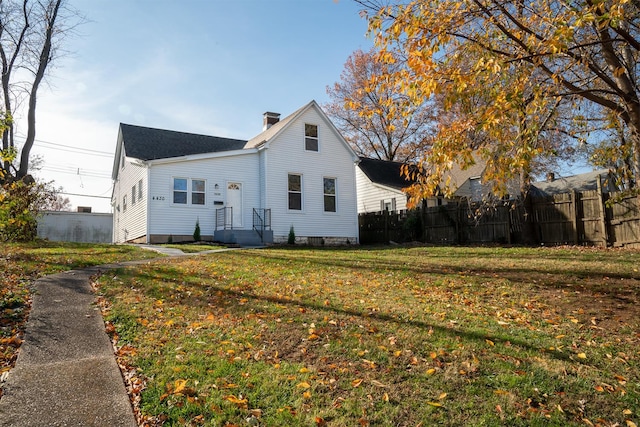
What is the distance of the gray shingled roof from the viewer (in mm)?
19644

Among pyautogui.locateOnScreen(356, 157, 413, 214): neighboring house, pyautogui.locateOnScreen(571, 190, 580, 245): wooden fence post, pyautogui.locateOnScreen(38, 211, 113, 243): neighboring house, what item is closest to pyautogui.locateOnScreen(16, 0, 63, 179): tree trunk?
pyautogui.locateOnScreen(38, 211, 113, 243): neighboring house

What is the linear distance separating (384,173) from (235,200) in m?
13.0

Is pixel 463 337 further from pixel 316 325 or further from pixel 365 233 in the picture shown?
pixel 365 233

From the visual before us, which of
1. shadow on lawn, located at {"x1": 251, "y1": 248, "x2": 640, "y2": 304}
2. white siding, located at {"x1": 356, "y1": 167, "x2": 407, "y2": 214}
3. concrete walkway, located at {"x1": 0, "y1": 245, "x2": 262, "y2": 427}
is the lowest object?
concrete walkway, located at {"x1": 0, "y1": 245, "x2": 262, "y2": 427}

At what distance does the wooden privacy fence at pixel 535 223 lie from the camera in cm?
1381

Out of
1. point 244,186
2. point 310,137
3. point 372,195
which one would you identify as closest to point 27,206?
point 244,186

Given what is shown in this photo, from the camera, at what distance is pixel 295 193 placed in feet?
66.8

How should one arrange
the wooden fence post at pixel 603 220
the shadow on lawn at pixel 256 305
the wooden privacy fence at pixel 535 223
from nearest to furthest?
the shadow on lawn at pixel 256 305
the wooden privacy fence at pixel 535 223
the wooden fence post at pixel 603 220

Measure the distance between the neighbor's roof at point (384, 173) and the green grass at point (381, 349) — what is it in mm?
20258

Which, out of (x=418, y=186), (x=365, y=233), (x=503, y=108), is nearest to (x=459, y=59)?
(x=503, y=108)

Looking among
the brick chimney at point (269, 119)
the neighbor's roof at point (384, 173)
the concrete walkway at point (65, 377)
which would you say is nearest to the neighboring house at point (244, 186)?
the brick chimney at point (269, 119)

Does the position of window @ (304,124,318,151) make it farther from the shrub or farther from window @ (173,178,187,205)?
the shrub

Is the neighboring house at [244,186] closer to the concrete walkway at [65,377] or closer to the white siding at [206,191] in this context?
the white siding at [206,191]

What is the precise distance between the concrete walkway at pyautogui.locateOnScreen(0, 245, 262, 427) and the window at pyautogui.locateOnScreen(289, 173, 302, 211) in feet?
47.9
